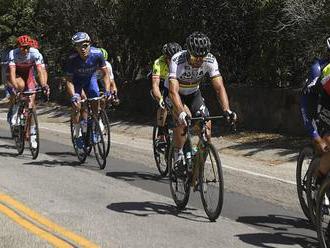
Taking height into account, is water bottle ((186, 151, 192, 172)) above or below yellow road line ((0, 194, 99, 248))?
above

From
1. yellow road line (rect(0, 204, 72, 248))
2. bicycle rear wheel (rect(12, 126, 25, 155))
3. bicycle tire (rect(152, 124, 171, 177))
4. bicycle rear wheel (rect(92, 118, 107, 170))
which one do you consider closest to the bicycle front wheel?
yellow road line (rect(0, 204, 72, 248))

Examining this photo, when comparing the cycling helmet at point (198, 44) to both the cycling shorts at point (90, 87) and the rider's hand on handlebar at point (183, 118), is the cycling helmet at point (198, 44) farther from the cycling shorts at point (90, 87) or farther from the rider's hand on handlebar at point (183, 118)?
the cycling shorts at point (90, 87)

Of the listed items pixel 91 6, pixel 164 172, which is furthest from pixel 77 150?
pixel 91 6

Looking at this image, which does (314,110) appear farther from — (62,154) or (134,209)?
(62,154)

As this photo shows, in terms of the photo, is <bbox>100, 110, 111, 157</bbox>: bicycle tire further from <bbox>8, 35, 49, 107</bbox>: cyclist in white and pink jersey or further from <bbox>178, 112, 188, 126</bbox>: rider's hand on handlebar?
<bbox>178, 112, 188, 126</bbox>: rider's hand on handlebar

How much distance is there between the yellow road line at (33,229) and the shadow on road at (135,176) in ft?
7.73

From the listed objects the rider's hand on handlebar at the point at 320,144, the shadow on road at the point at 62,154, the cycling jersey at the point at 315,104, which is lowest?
the shadow on road at the point at 62,154

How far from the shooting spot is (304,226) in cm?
639

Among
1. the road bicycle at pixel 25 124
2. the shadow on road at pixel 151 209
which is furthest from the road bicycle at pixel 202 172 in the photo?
the road bicycle at pixel 25 124

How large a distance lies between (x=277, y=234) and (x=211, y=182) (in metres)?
0.91

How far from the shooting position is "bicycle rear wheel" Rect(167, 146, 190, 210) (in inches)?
273

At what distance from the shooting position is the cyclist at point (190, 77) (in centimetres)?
658

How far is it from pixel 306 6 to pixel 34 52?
5.87 meters

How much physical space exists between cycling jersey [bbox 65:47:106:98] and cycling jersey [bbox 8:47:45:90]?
4.75 ft
